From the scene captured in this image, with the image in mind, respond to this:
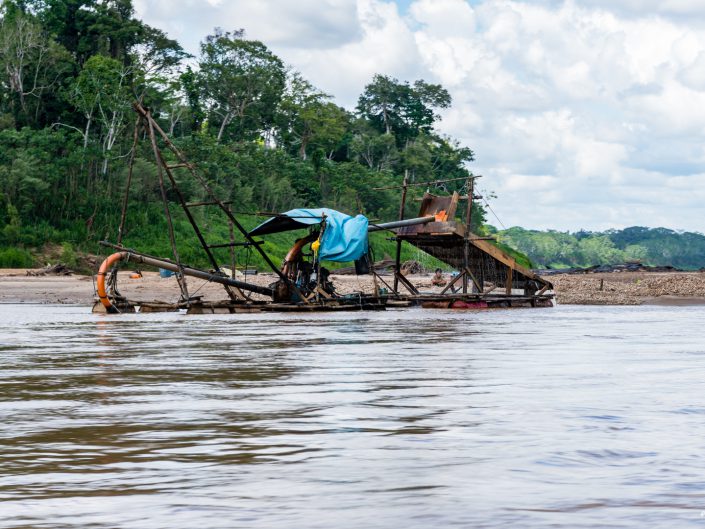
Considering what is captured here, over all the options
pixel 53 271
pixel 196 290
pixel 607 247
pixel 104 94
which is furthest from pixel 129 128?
pixel 607 247

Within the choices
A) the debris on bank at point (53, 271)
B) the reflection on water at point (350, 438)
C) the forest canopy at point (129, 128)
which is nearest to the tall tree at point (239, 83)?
the forest canopy at point (129, 128)

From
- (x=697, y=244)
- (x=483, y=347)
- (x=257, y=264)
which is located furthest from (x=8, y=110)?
(x=697, y=244)

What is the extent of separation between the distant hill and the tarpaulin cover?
10598cm

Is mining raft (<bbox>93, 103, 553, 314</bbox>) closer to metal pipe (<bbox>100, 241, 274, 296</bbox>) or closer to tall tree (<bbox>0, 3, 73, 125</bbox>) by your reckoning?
metal pipe (<bbox>100, 241, 274, 296</bbox>)

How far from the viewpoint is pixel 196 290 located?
111 feet

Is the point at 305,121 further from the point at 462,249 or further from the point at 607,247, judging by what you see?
the point at 607,247

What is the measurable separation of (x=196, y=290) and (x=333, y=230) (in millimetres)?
8083

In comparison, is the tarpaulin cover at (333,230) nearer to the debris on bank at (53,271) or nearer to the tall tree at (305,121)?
the debris on bank at (53,271)

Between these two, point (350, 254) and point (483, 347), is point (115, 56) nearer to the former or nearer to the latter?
point (350, 254)

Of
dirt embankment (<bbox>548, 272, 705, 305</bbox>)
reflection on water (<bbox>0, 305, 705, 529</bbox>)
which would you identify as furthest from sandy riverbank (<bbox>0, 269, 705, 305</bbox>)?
reflection on water (<bbox>0, 305, 705, 529</bbox>)

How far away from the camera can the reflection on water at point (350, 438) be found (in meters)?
4.28

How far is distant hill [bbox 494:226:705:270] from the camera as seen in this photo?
13612 cm

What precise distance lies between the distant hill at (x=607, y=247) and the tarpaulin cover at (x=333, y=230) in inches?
4172

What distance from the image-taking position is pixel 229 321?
23.3 m
